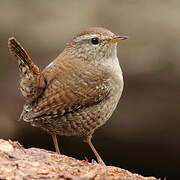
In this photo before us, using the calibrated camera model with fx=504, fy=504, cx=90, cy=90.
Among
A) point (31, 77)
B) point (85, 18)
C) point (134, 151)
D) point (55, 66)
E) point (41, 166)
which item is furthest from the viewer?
point (85, 18)

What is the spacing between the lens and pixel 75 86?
4996 mm

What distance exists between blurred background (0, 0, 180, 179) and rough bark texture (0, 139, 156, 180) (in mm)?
3553

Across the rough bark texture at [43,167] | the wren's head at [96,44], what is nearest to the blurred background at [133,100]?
the wren's head at [96,44]

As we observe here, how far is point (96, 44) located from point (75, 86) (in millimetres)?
673

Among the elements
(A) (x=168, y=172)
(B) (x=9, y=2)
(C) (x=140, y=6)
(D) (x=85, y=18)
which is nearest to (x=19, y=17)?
(B) (x=9, y=2)

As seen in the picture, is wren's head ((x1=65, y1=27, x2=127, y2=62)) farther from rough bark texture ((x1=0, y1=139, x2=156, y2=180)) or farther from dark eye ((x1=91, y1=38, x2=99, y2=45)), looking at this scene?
rough bark texture ((x1=0, y1=139, x2=156, y2=180))

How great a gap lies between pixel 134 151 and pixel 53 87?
3.40 metres

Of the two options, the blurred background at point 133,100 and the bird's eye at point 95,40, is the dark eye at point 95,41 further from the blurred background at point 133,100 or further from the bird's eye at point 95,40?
the blurred background at point 133,100

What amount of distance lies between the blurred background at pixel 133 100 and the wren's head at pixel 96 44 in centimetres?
272

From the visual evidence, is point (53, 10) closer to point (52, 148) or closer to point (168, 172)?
point (52, 148)

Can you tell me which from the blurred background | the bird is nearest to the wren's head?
the bird

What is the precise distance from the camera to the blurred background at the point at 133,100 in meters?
8.01

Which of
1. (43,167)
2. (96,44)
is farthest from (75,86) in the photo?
(43,167)

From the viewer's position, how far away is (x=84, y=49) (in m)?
5.46
